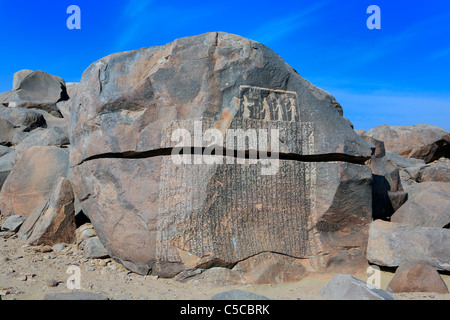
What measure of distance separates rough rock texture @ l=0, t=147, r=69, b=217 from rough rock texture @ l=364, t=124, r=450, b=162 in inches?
315

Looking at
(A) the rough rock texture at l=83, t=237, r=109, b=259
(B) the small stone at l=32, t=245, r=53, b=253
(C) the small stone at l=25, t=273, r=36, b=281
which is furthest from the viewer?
(B) the small stone at l=32, t=245, r=53, b=253

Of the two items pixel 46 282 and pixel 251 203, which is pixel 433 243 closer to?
pixel 251 203

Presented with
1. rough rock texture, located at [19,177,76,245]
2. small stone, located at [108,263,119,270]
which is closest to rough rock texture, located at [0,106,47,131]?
rough rock texture, located at [19,177,76,245]

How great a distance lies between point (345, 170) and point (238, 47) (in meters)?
1.80

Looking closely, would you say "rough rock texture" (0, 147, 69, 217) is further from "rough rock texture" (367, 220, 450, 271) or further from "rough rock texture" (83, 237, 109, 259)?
"rough rock texture" (367, 220, 450, 271)

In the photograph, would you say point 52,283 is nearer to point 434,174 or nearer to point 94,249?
point 94,249

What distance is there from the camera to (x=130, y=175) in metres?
4.26

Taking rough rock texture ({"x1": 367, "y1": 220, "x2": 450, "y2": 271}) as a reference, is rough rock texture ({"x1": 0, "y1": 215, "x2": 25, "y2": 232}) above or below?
above

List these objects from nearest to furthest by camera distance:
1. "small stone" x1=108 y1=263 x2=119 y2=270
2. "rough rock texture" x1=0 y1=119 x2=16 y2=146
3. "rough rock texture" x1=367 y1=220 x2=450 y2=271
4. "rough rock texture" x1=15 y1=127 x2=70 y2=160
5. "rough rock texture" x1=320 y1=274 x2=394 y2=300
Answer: "rough rock texture" x1=320 y1=274 x2=394 y2=300
"rough rock texture" x1=367 y1=220 x2=450 y2=271
"small stone" x1=108 y1=263 x2=119 y2=270
"rough rock texture" x1=15 y1=127 x2=70 y2=160
"rough rock texture" x1=0 y1=119 x2=16 y2=146

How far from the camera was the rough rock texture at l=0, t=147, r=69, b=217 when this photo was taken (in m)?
5.64

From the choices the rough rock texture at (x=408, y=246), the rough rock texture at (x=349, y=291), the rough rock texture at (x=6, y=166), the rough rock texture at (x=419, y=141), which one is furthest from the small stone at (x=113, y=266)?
the rough rock texture at (x=419, y=141)

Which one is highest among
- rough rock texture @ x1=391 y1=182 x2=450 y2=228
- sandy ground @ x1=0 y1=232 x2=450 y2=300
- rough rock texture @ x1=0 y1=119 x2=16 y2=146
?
rough rock texture @ x1=0 y1=119 x2=16 y2=146

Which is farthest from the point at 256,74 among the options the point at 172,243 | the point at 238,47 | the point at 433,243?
the point at 433,243

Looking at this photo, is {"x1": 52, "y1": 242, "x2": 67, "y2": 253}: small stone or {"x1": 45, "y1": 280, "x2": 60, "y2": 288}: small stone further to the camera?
{"x1": 52, "y1": 242, "x2": 67, "y2": 253}: small stone
